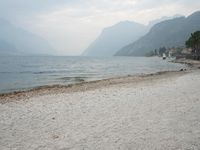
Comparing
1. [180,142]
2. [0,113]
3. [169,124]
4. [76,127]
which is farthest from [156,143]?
[0,113]

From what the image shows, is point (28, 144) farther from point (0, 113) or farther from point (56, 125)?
point (0, 113)

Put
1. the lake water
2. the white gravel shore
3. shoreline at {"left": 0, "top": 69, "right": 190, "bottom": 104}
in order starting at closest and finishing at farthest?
the white gravel shore, shoreline at {"left": 0, "top": 69, "right": 190, "bottom": 104}, the lake water

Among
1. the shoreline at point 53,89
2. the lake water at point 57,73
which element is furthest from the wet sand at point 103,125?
the lake water at point 57,73

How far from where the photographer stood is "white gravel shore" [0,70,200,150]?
849 cm

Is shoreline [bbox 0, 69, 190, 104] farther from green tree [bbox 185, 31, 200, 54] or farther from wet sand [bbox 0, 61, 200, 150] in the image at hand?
green tree [bbox 185, 31, 200, 54]

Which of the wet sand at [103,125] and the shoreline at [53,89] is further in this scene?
the shoreline at [53,89]

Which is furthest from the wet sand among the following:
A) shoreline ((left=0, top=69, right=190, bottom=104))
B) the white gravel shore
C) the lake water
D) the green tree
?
the green tree

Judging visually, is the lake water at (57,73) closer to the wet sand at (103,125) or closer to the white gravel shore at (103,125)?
the wet sand at (103,125)

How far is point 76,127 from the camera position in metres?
10.6

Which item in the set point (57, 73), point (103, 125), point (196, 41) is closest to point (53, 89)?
point (103, 125)

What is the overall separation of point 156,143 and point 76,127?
3669 mm

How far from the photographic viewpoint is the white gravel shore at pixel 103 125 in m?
8.49

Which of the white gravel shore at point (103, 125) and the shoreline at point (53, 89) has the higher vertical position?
the white gravel shore at point (103, 125)

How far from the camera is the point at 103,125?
10750mm
